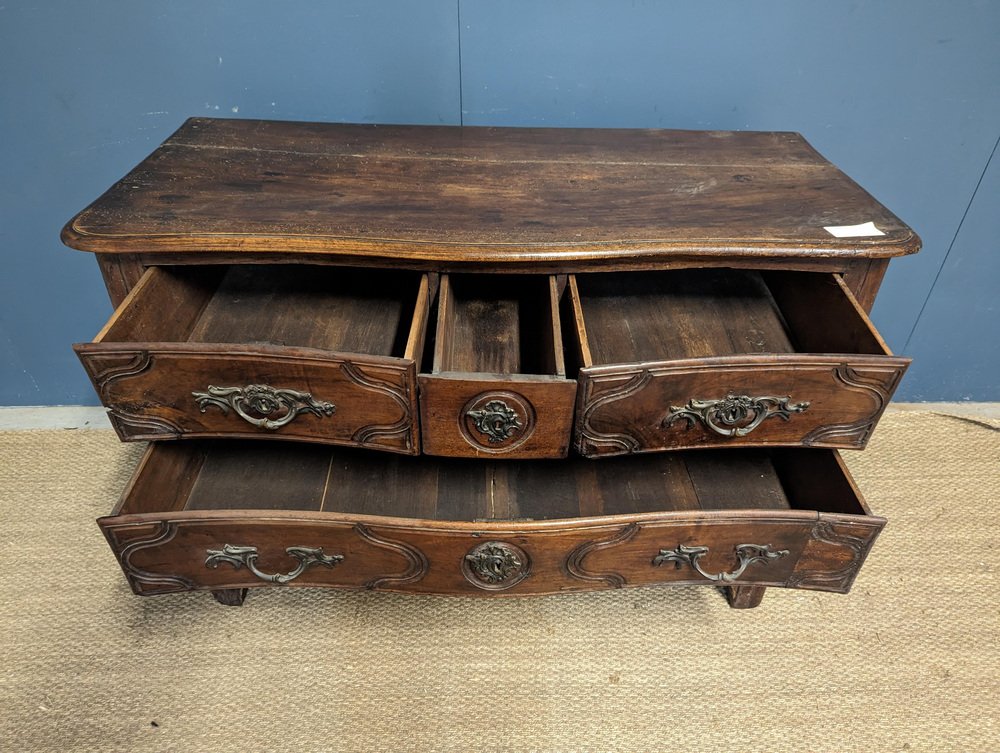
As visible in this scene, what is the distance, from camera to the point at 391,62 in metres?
1.20

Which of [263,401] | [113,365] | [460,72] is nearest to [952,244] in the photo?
[460,72]

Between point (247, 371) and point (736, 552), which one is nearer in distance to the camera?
point (247, 371)

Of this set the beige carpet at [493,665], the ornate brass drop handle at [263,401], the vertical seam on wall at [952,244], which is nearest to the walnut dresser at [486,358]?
the ornate brass drop handle at [263,401]

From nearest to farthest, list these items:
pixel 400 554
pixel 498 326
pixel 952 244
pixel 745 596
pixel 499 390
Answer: pixel 499 390 < pixel 400 554 < pixel 498 326 < pixel 745 596 < pixel 952 244

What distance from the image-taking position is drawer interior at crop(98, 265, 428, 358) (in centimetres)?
98

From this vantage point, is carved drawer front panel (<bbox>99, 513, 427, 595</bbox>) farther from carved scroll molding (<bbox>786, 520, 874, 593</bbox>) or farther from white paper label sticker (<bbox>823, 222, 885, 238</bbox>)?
white paper label sticker (<bbox>823, 222, 885, 238</bbox>)

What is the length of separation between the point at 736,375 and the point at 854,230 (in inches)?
10.8

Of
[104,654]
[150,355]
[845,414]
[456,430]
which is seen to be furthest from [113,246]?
[845,414]

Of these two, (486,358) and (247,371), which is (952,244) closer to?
(486,358)

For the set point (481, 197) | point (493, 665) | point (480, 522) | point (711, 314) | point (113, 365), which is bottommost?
point (493, 665)

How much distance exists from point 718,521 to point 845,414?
22 cm

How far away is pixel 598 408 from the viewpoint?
2.81ft

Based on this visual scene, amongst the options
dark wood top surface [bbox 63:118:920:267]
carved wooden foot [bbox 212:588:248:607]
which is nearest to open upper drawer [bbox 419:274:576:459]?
dark wood top surface [bbox 63:118:920:267]

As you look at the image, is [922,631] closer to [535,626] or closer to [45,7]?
[535,626]
